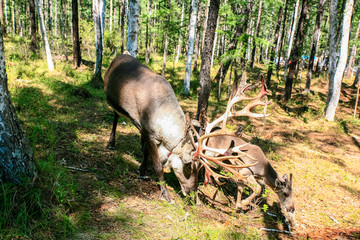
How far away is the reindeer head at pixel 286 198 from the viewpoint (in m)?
4.73

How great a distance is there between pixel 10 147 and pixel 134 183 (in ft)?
7.28

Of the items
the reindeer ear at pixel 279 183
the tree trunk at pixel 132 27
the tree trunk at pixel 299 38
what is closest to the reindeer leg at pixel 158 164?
the reindeer ear at pixel 279 183

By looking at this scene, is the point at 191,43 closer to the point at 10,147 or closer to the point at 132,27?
the point at 132,27

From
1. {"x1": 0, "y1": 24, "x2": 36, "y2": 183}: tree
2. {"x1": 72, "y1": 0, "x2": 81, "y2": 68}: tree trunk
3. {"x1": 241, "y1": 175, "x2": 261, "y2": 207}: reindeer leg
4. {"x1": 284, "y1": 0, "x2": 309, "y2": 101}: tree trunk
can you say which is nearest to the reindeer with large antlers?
{"x1": 241, "y1": 175, "x2": 261, "y2": 207}: reindeer leg

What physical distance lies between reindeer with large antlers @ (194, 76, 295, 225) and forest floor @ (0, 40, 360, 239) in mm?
393

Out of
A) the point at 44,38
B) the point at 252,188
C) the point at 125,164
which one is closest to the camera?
the point at 252,188

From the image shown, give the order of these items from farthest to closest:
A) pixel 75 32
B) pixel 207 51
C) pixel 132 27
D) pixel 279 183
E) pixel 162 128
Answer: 1. pixel 75 32
2. pixel 132 27
3. pixel 207 51
4. pixel 279 183
5. pixel 162 128

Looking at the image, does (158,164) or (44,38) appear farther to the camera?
(44,38)

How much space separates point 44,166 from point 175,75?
49.4 feet

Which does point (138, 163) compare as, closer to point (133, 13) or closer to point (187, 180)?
point (187, 180)

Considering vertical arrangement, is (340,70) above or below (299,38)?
below

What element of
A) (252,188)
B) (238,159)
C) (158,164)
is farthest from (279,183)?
(158,164)

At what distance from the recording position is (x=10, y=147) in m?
2.80

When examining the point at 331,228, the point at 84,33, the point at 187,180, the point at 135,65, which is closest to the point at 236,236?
the point at 187,180
